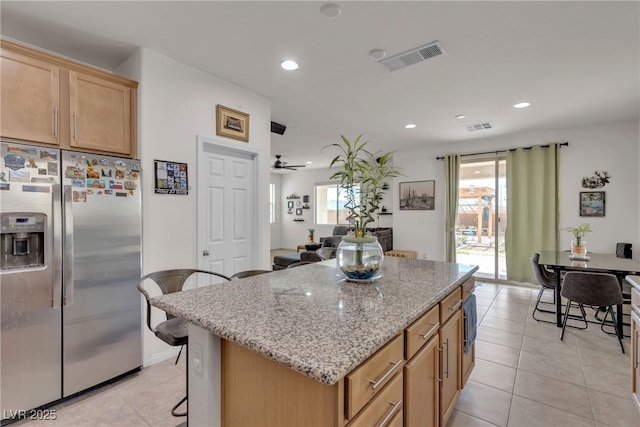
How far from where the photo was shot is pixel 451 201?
6016 millimetres

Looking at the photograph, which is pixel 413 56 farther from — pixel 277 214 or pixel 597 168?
pixel 277 214

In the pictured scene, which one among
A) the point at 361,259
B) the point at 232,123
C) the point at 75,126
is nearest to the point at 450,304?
the point at 361,259

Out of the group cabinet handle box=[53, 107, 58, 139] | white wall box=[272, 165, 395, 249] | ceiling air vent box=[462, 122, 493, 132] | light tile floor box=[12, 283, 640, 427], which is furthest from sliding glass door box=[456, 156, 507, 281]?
cabinet handle box=[53, 107, 58, 139]

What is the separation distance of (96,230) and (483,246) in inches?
239

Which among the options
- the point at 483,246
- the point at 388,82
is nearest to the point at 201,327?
the point at 388,82

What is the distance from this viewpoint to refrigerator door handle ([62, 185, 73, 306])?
208 centimetres

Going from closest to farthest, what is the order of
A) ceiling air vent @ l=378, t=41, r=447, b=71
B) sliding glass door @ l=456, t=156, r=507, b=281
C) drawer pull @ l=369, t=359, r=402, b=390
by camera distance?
drawer pull @ l=369, t=359, r=402, b=390 → ceiling air vent @ l=378, t=41, r=447, b=71 → sliding glass door @ l=456, t=156, r=507, b=281

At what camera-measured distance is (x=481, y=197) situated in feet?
19.3

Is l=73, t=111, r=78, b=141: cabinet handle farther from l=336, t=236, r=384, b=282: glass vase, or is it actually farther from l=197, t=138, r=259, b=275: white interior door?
l=336, t=236, r=384, b=282: glass vase

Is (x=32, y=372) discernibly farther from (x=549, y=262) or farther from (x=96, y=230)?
(x=549, y=262)

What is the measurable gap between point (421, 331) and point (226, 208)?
8.33 feet

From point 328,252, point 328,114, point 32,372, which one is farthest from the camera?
point 328,114

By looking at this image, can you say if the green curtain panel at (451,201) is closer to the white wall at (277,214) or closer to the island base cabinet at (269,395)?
the island base cabinet at (269,395)

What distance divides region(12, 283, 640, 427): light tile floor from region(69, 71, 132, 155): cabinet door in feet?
6.08
